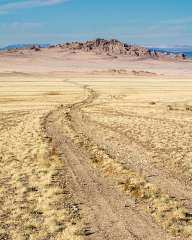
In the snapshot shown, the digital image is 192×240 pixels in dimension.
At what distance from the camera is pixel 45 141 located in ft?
89.7

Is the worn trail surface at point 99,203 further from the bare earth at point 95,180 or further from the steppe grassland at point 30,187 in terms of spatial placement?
the steppe grassland at point 30,187

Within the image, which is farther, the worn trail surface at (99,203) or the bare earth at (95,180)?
the bare earth at (95,180)

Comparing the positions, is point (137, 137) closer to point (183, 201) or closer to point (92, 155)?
point (92, 155)

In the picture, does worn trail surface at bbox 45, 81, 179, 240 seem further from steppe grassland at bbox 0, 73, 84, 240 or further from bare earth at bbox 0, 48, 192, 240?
steppe grassland at bbox 0, 73, 84, 240

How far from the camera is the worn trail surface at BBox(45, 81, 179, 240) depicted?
12.5 m

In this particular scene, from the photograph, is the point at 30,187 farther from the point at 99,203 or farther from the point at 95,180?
the point at 99,203

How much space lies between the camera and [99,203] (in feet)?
49.4

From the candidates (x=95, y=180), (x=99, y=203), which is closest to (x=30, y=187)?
(x=95, y=180)

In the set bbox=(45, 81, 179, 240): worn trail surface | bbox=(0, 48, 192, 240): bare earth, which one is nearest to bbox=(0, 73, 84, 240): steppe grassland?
bbox=(0, 48, 192, 240): bare earth

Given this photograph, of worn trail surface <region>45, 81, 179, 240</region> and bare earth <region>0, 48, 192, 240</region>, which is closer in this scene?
worn trail surface <region>45, 81, 179, 240</region>

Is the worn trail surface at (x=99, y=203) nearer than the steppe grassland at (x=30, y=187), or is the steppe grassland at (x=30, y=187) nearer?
the worn trail surface at (x=99, y=203)

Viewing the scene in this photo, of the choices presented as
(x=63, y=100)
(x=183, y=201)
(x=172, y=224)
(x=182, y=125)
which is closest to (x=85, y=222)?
(x=172, y=224)

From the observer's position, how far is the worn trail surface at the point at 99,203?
1249 centimetres

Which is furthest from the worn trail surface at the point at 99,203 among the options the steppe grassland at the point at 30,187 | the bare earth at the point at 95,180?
the steppe grassland at the point at 30,187
